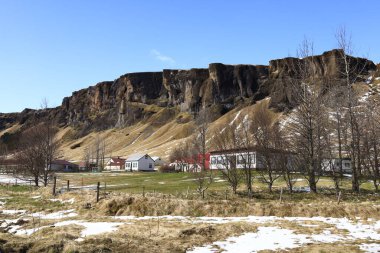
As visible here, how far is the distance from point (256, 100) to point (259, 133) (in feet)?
535

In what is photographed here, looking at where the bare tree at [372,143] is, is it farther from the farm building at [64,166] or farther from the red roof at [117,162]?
the farm building at [64,166]

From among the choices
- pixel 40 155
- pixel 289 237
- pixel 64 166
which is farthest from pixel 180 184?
pixel 64 166

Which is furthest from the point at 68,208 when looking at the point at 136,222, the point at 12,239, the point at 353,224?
the point at 353,224

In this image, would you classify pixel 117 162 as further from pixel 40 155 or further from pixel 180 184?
pixel 180 184

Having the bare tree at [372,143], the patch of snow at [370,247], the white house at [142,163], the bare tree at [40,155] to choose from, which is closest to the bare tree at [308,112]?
the bare tree at [372,143]

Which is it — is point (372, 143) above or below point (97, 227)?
above

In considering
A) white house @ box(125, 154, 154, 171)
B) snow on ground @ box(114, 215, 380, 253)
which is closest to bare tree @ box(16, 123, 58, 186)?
snow on ground @ box(114, 215, 380, 253)

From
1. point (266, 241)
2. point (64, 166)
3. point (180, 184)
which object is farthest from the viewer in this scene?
point (64, 166)

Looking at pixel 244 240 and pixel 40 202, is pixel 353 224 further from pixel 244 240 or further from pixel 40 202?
pixel 40 202

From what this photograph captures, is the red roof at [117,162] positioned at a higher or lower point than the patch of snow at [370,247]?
higher

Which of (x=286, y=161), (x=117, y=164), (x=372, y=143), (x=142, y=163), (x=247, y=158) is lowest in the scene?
(x=117, y=164)

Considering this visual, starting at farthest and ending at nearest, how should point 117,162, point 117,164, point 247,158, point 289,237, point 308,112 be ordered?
point 117,162, point 117,164, point 247,158, point 308,112, point 289,237

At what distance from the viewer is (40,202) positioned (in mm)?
30219

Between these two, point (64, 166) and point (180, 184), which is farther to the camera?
point (64, 166)
